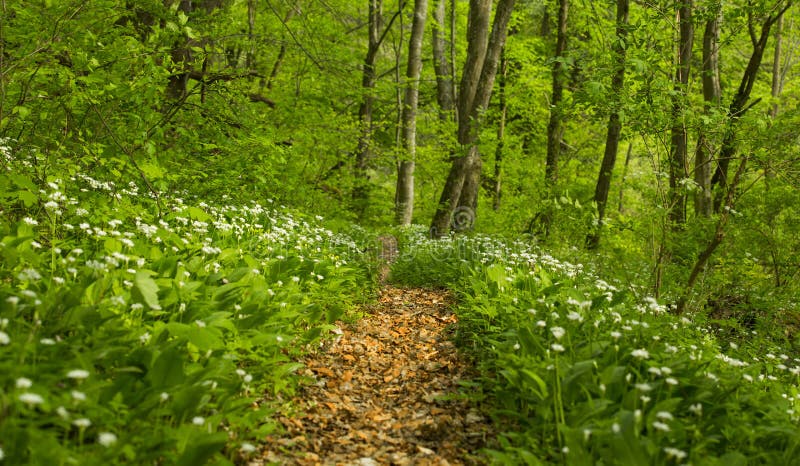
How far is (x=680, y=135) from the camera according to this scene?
7043 mm

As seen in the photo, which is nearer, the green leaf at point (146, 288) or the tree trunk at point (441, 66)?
the green leaf at point (146, 288)

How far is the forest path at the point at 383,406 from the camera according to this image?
125 inches

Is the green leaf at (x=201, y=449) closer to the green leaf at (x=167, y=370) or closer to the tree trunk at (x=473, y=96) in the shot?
the green leaf at (x=167, y=370)

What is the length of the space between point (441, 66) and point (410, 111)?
4670mm

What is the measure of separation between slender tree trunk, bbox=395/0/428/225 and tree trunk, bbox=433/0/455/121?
359 cm

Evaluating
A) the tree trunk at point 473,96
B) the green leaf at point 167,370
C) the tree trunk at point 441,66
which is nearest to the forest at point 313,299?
the green leaf at point 167,370

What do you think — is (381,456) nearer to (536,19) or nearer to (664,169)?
(664,169)

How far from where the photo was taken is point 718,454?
2852 mm

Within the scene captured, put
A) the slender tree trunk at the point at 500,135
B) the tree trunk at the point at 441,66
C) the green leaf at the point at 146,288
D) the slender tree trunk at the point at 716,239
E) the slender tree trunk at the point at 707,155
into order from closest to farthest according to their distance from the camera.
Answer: the green leaf at the point at 146,288
the slender tree trunk at the point at 716,239
the slender tree trunk at the point at 707,155
the slender tree trunk at the point at 500,135
the tree trunk at the point at 441,66

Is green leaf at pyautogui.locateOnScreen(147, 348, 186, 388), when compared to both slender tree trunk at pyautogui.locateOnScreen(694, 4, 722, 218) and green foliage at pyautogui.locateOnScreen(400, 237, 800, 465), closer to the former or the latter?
green foliage at pyautogui.locateOnScreen(400, 237, 800, 465)

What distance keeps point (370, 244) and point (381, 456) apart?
223 inches

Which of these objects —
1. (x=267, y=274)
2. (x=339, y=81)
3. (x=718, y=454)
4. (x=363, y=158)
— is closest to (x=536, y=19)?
(x=363, y=158)

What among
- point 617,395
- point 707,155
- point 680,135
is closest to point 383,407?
point 617,395

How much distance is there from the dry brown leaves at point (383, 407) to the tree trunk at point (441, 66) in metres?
12.7
